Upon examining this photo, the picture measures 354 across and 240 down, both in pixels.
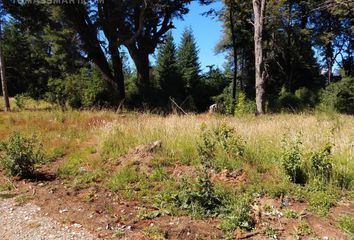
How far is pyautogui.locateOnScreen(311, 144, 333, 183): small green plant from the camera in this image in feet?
17.8

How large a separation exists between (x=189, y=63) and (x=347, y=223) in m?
38.2

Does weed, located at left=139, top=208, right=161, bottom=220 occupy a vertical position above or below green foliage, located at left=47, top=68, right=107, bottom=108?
below

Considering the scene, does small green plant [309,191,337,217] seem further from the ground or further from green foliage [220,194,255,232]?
green foliage [220,194,255,232]

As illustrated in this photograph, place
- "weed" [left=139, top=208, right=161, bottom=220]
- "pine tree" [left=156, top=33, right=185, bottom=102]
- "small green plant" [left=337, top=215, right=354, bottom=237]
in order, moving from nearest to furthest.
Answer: "small green plant" [left=337, top=215, right=354, bottom=237], "weed" [left=139, top=208, right=161, bottom=220], "pine tree" [left=156, top=33, right=185, bottom=102]

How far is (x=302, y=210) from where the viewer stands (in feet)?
15.4

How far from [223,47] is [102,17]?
17678 mm

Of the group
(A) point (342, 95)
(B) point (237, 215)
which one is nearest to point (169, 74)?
(A) point (342, 95)

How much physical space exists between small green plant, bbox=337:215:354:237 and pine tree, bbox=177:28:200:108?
25.9 m

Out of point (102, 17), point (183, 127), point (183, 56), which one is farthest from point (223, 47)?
point (183, 127)

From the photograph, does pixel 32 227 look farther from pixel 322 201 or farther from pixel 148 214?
pixel 322 201

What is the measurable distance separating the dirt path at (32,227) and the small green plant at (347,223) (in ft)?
9.91

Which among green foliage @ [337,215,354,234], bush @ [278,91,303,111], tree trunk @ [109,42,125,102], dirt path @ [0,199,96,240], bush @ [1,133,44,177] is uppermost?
tree trunk @ [109,42,125,102]

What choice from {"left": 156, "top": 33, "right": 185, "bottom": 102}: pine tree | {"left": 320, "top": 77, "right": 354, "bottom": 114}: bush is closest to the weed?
{"left": 156, "top": 33, "right": 185, "bottom": 102}: pine tree

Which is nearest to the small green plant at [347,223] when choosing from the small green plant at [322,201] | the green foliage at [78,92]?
the small green plant at [322,201]
